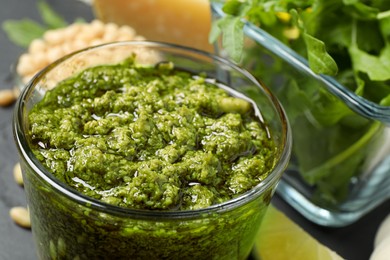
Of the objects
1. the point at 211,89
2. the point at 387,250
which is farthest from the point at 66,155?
the point at 387,250

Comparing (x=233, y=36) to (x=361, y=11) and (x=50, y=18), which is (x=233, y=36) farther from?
(x=50, y=18)

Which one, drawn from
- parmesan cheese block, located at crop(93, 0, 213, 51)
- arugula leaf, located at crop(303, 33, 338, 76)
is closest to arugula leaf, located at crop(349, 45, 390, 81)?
arugula leaf, located at crop(303, 33, 338, 76)

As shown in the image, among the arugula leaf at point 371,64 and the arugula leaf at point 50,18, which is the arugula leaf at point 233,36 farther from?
the arugula leaf at point 50,18

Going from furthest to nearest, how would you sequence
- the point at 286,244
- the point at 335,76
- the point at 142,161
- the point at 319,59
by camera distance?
1. the point at 335,76
2. the point at 286,244
3. the point at 319,59
4. the point at 142,161

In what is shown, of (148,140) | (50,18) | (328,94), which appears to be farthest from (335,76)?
(50,18)

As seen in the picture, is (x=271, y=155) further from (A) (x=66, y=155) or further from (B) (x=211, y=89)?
(A) (x=66, y=155)

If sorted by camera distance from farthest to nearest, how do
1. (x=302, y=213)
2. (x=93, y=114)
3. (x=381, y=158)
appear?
1. (x=302, y=213)
2. (x=381, y=158)
3. (x=93, y=114)
